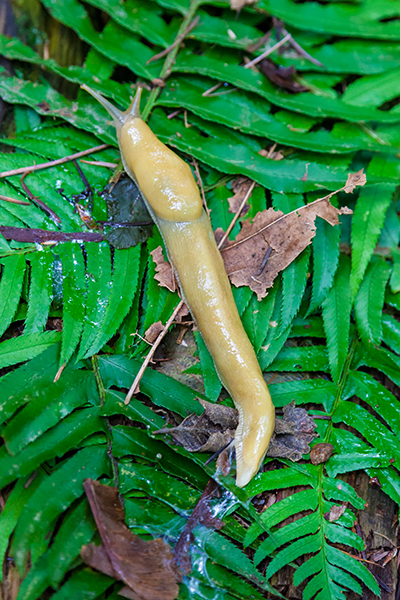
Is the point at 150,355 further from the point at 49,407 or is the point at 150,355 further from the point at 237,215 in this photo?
the point at 237,215

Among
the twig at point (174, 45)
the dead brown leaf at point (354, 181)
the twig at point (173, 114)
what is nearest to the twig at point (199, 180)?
the twig at point (173, 114)

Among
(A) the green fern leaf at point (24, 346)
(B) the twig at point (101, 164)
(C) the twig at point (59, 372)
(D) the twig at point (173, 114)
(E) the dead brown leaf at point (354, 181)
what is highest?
(D) the twig at point (173, 114)

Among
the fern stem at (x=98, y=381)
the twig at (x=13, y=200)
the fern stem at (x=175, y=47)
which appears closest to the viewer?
the fern stem at (x=98, y=381)

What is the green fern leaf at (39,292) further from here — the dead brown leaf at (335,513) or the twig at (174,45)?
the dead brown leaf at (335,513)

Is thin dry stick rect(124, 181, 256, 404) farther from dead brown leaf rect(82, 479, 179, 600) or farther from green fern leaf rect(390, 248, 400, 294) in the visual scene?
green fern leaf rect(390, 248, 400, 294)

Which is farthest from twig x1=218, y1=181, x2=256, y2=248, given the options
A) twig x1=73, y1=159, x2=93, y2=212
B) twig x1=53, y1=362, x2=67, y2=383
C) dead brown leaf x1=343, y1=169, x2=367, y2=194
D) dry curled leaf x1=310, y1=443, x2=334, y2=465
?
dry curled leaf x1=310, y1=443, x2=334, y2=465

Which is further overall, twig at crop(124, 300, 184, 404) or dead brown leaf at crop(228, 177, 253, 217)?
dead brown leaf at crop(228, 177, 253, 217)

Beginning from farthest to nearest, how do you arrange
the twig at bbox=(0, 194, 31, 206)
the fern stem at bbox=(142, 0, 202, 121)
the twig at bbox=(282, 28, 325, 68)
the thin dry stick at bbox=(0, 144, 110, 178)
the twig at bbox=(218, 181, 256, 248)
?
the twig at bbox=(282, 28, 325, 68) → the fern stem at bbox=(142, 0, 202, 121) → the twig at bbox=(218, 181, 256, 248) → the thin dry stick at bbox=(0, 144, 110, 178) → the twig at bbox=(0, 194, 31, 206)

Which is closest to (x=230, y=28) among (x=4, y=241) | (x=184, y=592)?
(x=4, y=241)
